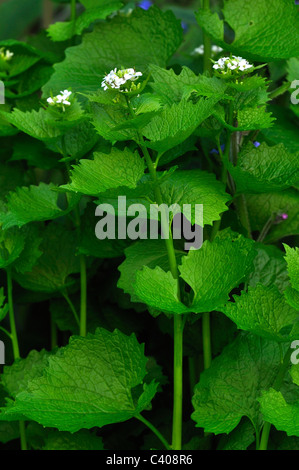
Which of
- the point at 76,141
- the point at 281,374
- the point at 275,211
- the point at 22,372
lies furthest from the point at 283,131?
the point at 22,372

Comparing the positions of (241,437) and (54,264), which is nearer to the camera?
(241,437)

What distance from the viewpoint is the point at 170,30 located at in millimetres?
1100

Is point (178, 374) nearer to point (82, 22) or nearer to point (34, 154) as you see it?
point (34, 154)

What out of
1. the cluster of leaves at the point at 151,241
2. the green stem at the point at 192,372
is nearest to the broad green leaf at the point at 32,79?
the cluster of leaves at the point at 151,241

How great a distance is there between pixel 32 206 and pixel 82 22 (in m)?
0.40

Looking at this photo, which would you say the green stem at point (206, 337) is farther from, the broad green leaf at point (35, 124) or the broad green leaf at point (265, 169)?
the broad green leaf at point (35, 124)

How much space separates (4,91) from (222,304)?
62cm

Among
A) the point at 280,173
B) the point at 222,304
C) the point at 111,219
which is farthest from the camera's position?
the point at 111,219

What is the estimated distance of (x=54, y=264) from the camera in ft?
3.59

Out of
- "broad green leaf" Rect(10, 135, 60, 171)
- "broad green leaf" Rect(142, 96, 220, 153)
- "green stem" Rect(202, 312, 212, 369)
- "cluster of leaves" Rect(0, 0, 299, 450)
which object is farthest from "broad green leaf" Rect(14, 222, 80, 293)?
"broad green leaf" Rect(142, 96, 220, 153)

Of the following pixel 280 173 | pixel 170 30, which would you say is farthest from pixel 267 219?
pixel 170 30

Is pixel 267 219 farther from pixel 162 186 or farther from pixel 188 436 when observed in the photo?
pixel 188 436

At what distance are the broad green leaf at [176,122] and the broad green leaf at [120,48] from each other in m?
0.26

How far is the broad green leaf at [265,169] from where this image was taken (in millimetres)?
865
